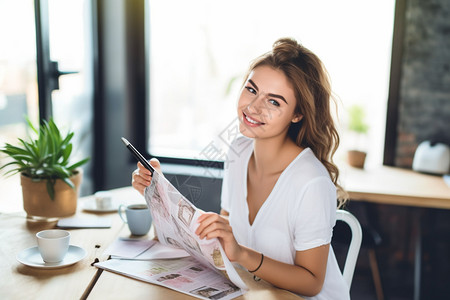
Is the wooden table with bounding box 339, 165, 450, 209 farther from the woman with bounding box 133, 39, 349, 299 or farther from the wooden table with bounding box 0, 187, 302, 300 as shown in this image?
the wooden table with bounding box 0, 187, 302, 300

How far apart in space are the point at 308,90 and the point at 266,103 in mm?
132

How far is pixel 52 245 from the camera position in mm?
1054

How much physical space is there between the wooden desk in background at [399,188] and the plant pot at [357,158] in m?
0.05

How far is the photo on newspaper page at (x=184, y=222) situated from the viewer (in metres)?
0.97

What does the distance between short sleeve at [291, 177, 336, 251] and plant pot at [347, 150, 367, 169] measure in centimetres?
156

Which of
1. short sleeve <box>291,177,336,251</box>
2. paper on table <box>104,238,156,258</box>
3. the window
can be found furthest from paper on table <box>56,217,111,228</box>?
the window

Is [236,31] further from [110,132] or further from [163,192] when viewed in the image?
[163,192]

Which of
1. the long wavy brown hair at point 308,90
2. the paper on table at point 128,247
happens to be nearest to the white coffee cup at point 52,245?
the paper on table at point 128,247

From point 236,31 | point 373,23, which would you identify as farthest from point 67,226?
point 373,23

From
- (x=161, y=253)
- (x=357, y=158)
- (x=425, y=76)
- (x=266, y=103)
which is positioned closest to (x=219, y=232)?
(x=161, y=253)

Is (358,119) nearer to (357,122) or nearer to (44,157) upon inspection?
(357,122)

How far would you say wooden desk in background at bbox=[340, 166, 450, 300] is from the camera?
7.15ft

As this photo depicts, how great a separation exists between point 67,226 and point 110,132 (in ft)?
5.96

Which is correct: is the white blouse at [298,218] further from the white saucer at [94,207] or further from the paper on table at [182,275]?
the white saucer at [94,207]
